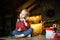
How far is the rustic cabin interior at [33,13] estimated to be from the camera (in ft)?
11.1

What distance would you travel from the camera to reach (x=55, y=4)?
136 inches

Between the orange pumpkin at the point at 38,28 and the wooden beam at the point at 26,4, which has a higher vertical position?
the wooden beam at the point at 26,4

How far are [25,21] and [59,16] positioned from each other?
3.03ft

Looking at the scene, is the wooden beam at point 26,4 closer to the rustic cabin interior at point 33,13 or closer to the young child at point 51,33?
the rustic cabin interior at point 33,13

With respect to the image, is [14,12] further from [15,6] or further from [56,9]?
[56,9]

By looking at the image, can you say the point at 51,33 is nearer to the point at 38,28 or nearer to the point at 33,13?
the point at 38,28

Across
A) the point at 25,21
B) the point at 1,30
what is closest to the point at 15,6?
the point at 1,30

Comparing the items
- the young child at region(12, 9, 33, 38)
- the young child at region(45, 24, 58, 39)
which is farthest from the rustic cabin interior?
the young child at region(45, 24, 58, 39)

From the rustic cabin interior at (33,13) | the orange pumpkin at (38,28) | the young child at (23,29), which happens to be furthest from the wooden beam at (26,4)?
the young child at (23,29)

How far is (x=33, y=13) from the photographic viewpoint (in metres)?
3.47

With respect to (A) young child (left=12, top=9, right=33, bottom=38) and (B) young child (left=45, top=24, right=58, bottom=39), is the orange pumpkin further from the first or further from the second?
(B) young child (left=45, top=24, right=58, bottom=39)

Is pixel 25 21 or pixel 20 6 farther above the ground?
pixel 20 6

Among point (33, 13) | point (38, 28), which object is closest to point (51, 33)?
point (38, 28)

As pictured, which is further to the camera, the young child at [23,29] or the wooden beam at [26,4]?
the wooden beam at [26,4]
